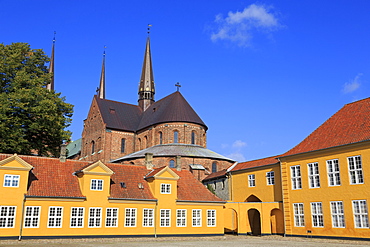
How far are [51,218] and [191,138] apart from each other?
118ft

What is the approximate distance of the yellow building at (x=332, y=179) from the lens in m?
29.4

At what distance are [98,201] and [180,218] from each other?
7590 millimetres

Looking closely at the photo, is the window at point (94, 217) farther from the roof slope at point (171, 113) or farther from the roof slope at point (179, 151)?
the roof slope at point (171, 113)

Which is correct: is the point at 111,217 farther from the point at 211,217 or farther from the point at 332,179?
the point at 332,179

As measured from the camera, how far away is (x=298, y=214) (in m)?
34.4

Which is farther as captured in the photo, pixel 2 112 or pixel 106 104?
pixel 106 104

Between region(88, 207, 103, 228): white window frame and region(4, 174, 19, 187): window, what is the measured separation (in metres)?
→ 5.88

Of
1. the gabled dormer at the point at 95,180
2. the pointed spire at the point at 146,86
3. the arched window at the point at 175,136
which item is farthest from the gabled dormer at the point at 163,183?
the pointed spire at the point at 146,86

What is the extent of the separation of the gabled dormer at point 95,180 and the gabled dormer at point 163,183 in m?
4.16

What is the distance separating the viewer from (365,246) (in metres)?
25.1

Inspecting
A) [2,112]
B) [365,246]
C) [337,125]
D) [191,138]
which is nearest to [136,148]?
[191,138]

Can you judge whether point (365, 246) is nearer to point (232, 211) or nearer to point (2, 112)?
point (232, 211)

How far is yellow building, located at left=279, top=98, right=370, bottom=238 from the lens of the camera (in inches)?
1159

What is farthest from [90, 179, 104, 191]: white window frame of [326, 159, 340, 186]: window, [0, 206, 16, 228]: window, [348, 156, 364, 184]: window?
[348, 156, 364, 184]: window
